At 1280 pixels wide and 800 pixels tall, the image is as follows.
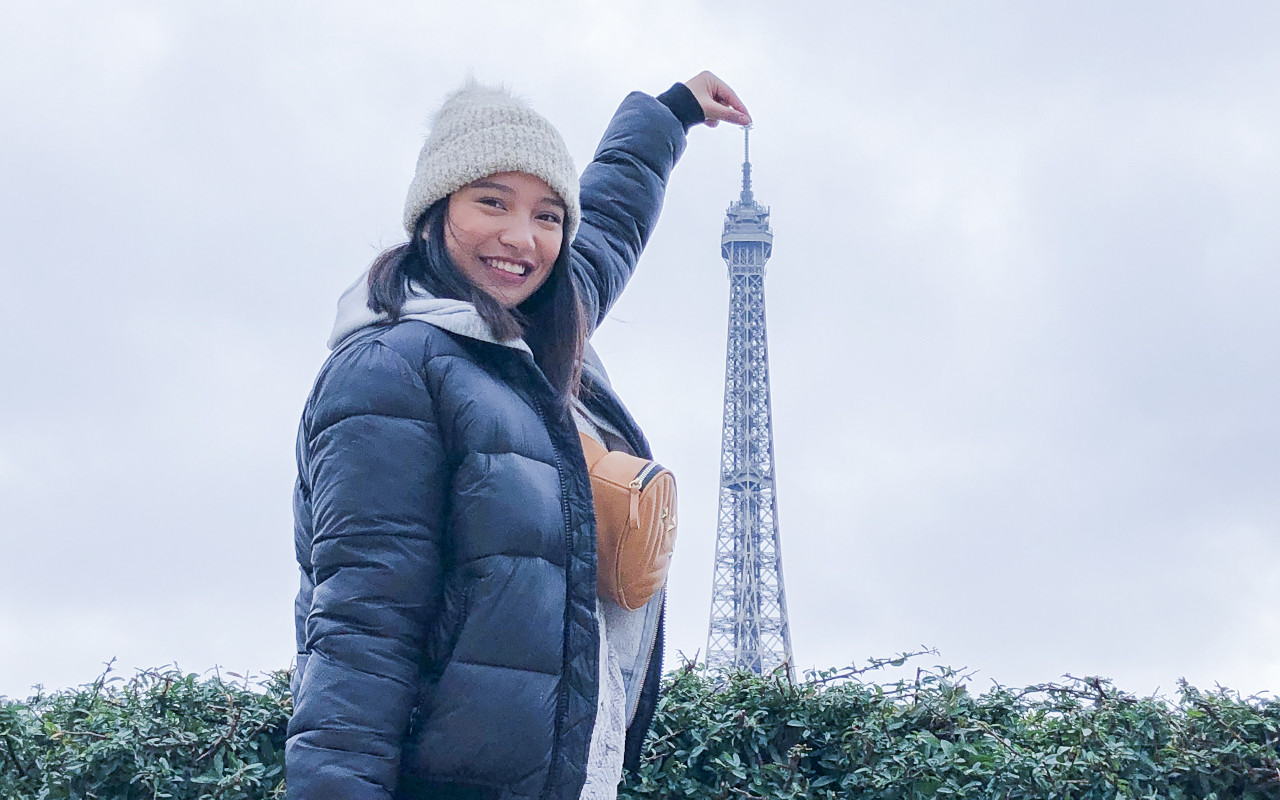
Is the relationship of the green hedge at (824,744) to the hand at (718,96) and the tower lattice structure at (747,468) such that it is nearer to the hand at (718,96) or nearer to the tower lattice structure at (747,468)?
the hand at (718,96)

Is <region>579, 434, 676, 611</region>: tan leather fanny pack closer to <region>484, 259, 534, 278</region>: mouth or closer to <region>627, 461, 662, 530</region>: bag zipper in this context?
<region>627, 461, 662, 530</region>: bag zipper

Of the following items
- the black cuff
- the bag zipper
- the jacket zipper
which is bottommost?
the jacket zipper

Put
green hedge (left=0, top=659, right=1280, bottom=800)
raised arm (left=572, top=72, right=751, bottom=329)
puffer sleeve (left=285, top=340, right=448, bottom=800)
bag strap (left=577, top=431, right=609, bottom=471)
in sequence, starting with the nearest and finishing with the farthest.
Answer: puffer sleeve (left=285, top=340, right=448, bottom=800) < bag strap (left=577, top=431, right=609, bottom=471) < raised arm (left=572, top=72, right=751, bottom=329) < green hedge (left=0, top=659, right=1280, bottom=800)

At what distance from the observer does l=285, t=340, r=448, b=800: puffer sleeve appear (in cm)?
161

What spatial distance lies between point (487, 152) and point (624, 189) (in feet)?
1.89

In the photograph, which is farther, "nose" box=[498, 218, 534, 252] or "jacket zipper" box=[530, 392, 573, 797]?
"nose" box=[498, 218, 534, 252]

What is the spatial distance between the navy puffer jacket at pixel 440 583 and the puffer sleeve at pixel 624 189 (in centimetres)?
55

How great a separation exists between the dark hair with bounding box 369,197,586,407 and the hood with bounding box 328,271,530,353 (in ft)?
0.04

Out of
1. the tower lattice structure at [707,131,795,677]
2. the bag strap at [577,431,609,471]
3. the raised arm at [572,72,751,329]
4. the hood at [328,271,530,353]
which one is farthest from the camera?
the tower lattice structure at [707,131,795,677]

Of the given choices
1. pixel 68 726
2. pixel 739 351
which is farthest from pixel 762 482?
pixel 68 726

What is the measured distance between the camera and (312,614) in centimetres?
170

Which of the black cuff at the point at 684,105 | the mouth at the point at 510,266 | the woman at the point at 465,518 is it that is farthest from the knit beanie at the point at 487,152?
the black cuff at the point at 684,105

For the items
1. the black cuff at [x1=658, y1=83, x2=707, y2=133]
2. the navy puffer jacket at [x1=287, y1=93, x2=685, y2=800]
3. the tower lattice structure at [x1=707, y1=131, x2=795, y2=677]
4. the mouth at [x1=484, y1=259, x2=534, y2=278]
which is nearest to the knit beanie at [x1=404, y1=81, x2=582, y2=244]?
the mouth at [x1=484, y1=259, x2=534, y2=278]

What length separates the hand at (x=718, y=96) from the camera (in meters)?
2.64
